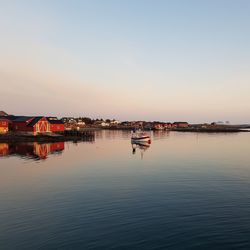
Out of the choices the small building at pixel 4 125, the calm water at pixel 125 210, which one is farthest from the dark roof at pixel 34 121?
the calm water at pixel 125 210

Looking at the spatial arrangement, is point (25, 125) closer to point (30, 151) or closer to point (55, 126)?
point (55, 126)

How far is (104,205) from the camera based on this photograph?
21375mm

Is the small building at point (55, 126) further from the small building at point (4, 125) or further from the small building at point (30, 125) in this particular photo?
the small building at point (4, 125)

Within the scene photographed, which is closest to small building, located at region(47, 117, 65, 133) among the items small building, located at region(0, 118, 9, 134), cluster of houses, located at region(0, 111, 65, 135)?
cluster of houses, located at region(0, 111, 65, 135)

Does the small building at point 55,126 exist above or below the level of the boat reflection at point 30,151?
above

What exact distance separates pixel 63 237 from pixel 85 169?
24410 mm

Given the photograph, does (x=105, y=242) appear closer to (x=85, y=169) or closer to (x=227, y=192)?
(x=227, y=192)

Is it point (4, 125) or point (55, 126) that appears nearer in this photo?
point (4, 125)

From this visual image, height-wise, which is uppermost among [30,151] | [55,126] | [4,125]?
[4,125]

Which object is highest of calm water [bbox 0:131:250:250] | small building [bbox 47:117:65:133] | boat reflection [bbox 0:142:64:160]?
small building [bbox 47:117:65:133]

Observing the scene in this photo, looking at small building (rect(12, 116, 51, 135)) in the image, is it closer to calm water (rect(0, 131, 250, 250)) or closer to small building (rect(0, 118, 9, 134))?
small building (rect(0, 118, 9, 134))

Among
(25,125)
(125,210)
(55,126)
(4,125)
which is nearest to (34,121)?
(25,125)

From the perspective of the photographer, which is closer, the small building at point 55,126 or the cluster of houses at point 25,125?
the cluster of houses at point 25,125

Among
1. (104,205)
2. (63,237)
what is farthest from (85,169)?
(63,237)
